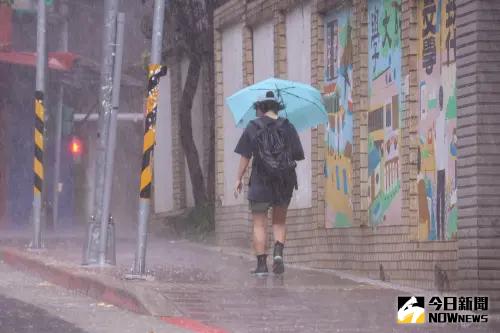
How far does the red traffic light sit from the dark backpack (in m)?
14.9

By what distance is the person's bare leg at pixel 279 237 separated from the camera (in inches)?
511

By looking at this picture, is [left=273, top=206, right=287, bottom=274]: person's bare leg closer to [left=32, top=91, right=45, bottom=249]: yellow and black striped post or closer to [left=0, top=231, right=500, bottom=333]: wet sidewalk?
[left=0, top=231, right=500, bottom=333]: wet sidewalk

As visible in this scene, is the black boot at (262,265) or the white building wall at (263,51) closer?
the black boot at (262,265)

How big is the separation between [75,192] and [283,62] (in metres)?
14.7

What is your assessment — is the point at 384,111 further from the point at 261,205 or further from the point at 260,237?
the point at 260,237

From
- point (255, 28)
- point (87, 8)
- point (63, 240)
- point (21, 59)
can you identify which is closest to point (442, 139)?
point (255, 28)

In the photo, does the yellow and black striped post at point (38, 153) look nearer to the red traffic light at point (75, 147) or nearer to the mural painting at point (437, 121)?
the mural painting at point (437, 121)

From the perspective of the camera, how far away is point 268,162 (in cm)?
1274

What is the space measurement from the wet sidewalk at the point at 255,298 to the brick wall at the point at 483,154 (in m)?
0.82

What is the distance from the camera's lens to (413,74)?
13008 millimetres

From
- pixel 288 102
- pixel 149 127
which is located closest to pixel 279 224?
pixel 288 102

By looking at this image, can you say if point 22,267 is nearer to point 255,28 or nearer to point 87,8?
point 255,28

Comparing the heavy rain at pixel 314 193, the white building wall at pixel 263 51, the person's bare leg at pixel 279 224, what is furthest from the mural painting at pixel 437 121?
the white building wall at pixel 263 51

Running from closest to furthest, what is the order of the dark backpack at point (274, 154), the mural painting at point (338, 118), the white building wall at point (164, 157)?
the dark backpack at point (274, 154) < the mural painting at point (338, 118) < the white building wall at point (164, 157)
